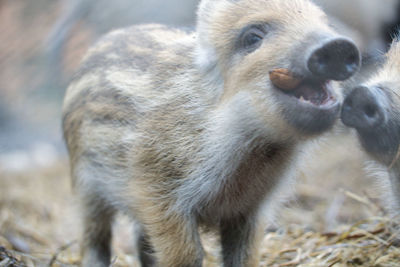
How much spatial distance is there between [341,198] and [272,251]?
150 centimetres

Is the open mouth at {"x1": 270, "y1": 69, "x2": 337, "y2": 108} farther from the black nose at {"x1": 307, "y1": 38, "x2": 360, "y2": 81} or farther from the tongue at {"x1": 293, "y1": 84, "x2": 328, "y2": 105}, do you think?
the black nose at {"x1": 307, "y1": 38, "x2": 360, "y2": 81}

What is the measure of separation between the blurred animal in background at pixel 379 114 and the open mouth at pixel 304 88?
0.21 metres

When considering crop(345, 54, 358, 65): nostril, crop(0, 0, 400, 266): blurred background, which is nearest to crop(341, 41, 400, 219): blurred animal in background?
crop(345, 54, 358, 65): nostril

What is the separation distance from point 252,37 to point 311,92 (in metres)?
0.47

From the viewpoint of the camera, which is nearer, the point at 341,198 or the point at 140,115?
the point at 140,115

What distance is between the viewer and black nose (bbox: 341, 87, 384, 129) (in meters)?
2.63

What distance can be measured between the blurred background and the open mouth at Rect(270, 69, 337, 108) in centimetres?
272

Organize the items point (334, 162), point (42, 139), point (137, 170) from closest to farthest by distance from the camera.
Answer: point (137, 170) < point (334, 162) < point (42, 139)

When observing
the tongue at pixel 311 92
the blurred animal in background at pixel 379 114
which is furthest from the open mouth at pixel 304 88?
the blurred animal in background at pixel 379 114

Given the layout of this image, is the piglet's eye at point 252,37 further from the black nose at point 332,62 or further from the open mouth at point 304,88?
the black nose at point 332,62

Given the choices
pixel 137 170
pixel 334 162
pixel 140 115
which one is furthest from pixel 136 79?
pixel 334 162

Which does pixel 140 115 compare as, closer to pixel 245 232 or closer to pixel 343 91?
pixel 245 232

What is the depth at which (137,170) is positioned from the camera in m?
3.19

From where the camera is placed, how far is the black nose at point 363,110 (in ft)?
8.63
